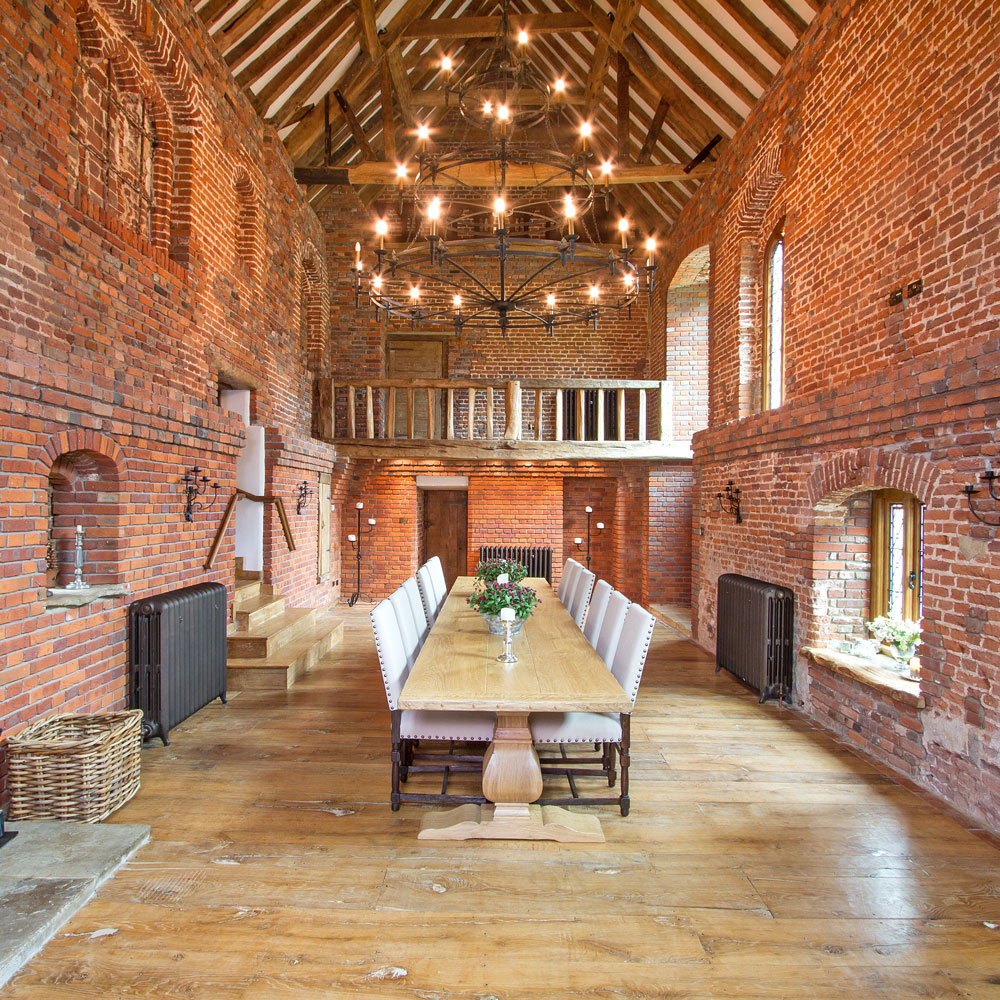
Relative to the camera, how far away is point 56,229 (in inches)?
131

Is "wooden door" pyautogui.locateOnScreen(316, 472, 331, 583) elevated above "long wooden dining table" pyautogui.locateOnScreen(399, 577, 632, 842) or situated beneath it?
elevated above

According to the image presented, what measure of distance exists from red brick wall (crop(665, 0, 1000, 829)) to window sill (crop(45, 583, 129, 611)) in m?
4.53

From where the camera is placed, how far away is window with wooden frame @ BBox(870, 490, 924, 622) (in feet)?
14.1

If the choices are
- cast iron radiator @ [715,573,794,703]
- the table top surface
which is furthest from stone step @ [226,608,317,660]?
cast iron radiator @ [715,573,794,703]

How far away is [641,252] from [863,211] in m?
5.54

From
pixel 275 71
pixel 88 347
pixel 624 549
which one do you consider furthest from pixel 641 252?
pixel 88 347

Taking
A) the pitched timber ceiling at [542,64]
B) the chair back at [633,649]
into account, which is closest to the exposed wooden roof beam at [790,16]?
the pitched timber ceiling at [542,64]

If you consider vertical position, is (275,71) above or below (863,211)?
above

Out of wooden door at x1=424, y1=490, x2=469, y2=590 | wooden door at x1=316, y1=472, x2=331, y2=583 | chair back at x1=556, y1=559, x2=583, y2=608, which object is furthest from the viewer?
wooden door at x1=424, y1=490, x2=469, y2=590

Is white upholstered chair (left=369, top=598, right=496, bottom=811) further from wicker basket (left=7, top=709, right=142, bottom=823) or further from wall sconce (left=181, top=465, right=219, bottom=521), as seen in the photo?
wall sconce (left=181, top=465, right=219, bottom=521)

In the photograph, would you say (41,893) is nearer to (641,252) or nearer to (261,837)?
(261,837)

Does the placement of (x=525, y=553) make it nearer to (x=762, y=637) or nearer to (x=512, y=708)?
(x=762, y=637)

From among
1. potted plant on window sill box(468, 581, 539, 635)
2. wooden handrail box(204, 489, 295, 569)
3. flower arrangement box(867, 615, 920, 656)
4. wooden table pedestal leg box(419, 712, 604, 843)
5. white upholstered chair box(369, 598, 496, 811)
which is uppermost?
wooden handrail box(204, 489, 295, 569)

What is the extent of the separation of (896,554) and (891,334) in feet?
5.18
